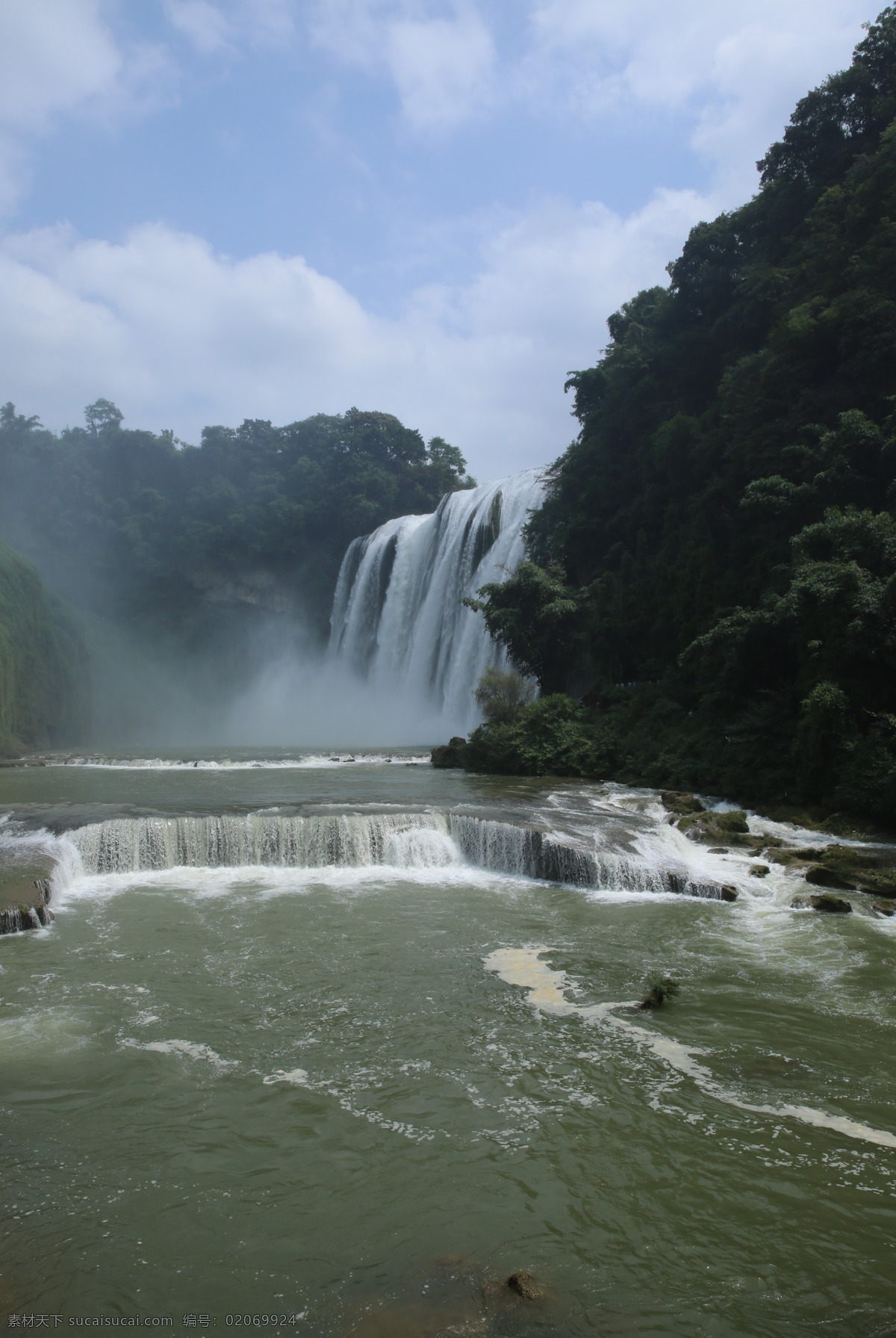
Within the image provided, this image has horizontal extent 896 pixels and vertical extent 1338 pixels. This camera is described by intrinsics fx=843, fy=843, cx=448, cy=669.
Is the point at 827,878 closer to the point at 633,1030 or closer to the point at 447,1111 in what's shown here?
the point at 633,1030

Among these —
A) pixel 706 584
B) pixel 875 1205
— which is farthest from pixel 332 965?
pixel 706 584

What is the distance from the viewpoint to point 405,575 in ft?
133

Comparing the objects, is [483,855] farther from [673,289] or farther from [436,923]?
[673,289]

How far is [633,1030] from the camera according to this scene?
22.7 feet

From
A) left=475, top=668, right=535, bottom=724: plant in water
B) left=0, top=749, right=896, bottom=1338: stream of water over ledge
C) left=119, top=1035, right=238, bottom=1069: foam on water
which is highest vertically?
left=475, top=668, right=535, bottom=724: plant in water

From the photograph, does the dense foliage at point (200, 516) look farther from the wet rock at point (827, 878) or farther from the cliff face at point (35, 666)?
the wet rock at point (827, 878)

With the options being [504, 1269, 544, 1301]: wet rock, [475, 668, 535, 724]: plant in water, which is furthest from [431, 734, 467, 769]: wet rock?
[504, 1269, 544, 1301]: wet rock

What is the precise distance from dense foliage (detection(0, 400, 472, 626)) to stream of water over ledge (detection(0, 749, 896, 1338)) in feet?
147

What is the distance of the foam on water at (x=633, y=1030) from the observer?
550 cm

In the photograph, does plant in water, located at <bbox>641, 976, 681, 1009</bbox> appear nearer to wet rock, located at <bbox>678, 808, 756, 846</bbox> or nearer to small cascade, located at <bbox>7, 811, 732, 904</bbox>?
small cascade, located at <bbox>7, 811, 732, 904</bbox>

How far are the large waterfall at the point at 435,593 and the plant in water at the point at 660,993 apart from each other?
24.1 meters

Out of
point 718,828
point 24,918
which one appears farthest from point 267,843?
point 718,828

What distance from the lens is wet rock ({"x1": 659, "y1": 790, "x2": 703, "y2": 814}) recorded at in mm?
16266

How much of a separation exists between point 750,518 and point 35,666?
26981mm
